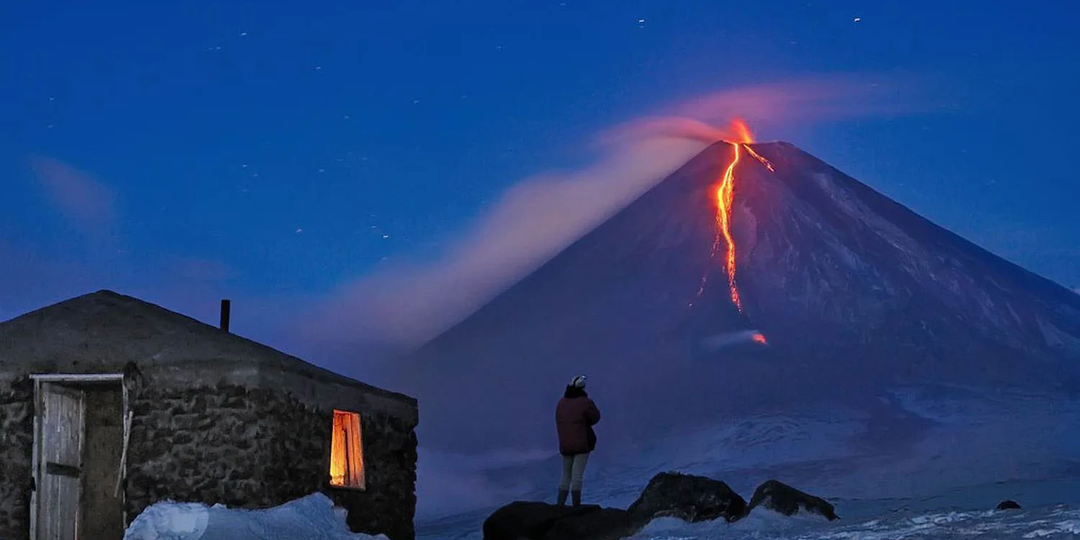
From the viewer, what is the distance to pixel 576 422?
1769 cm

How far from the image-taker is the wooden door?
15664 mm

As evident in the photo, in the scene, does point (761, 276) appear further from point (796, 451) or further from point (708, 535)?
point (708, 535)

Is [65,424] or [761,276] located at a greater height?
[761,276]

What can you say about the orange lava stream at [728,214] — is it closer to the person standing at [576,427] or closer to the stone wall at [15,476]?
the person standing at [576,427]

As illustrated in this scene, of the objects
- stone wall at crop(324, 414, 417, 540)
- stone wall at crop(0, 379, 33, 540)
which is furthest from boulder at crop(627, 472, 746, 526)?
stone wall at crop(0, 379, 33, 540)

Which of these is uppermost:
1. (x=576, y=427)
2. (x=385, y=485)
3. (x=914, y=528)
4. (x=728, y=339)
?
(x=728, y=339)

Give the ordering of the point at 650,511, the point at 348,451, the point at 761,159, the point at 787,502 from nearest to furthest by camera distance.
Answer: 1. the point at 348,451
2. the point at 787,502
3. the point at 650,511
4. the point at 761,159

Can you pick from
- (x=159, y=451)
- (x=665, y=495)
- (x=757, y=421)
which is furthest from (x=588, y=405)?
(x=757, y=421)

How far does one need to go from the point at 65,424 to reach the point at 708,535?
279 inches

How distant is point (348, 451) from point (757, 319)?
191ft

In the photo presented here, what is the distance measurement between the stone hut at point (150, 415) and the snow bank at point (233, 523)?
0.37 metres

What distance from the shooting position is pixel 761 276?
246 ft

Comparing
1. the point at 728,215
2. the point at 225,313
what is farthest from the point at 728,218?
the point at 225,313

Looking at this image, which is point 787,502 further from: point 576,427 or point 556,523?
point 556,523
